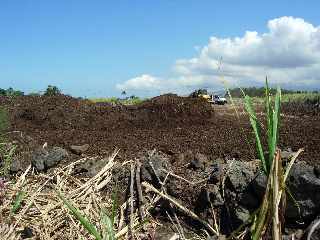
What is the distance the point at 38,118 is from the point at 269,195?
340 inches

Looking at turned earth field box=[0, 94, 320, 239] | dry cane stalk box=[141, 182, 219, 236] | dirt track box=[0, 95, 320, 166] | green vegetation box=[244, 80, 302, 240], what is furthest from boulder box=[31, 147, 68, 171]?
green vegetation box=[244, 80, 302, 240]

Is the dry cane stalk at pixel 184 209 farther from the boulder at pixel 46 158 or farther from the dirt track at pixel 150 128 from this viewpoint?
the boulder at pixel 46 158

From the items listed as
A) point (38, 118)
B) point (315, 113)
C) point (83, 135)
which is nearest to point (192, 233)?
point (83, 135)

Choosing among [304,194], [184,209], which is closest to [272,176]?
[304,194]

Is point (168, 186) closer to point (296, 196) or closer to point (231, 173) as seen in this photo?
point (231, 173)

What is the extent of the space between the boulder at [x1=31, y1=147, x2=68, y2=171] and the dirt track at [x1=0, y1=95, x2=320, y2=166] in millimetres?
583

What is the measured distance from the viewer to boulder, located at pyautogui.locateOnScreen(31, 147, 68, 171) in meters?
6.67

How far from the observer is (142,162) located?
20.5 ft

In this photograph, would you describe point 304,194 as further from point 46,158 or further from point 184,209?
point 46,158

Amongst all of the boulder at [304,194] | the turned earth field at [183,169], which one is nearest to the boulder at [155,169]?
the turned earth field at [183,169]

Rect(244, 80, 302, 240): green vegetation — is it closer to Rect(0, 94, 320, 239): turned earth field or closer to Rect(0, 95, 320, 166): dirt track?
Rect(0, 94, 320, 239): turned earth field

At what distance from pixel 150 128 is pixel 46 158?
4.23 m

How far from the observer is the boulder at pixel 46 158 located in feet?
21.9

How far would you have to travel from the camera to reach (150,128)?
1078 centimetres
